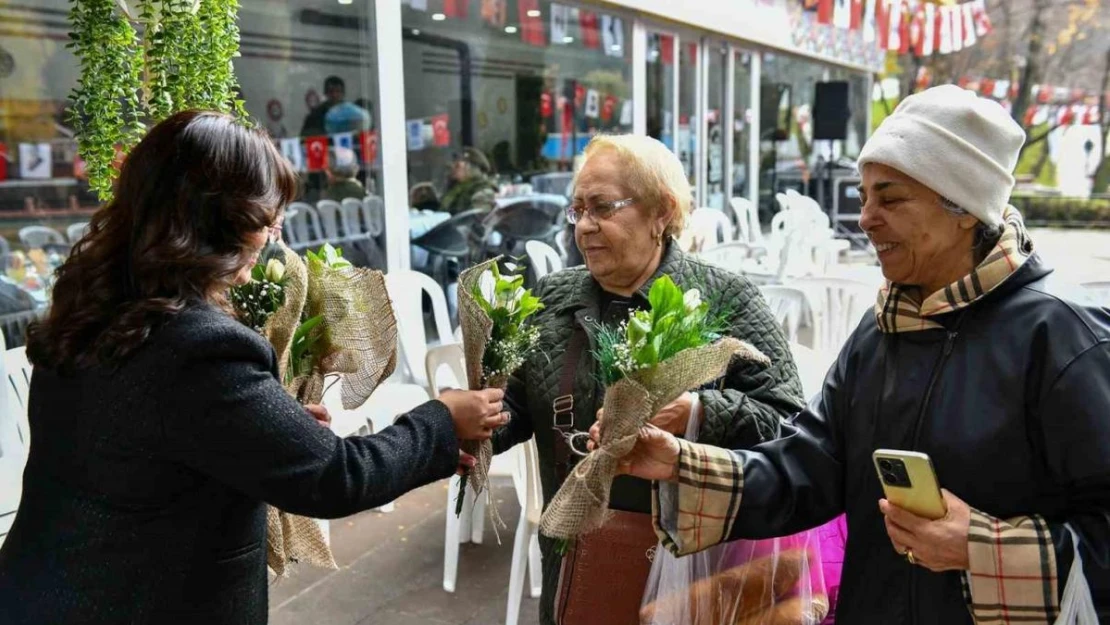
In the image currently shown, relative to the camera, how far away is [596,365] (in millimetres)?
1977

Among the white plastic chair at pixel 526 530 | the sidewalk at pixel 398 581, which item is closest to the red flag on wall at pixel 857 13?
the sidewalk at pixel 398 581

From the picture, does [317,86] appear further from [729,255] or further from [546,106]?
[729,255]

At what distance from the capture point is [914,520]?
140 cm

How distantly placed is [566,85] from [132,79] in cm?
648

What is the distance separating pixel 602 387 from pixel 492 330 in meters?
0.27

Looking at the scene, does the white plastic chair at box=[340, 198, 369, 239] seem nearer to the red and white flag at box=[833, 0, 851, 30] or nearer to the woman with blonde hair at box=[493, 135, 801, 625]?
the woman with blonde hair at box=[493, 135, 801, 625]

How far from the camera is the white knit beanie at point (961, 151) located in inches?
57.0

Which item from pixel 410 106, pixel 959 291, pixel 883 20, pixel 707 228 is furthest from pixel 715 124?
pixel 959 291

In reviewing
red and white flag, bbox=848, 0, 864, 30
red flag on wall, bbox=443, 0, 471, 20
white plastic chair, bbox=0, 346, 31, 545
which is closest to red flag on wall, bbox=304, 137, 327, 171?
red flag on wall, bbox=443, 0, 471, 20

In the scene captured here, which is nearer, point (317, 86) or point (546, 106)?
point (317, 86)

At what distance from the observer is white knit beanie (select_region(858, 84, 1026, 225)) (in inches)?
57.0

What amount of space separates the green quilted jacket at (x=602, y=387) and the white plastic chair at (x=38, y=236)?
12.4ft

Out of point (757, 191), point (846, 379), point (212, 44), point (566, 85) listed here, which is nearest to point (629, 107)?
point (566, 85)

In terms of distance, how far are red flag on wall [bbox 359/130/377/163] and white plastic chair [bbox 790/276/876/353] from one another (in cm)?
269
